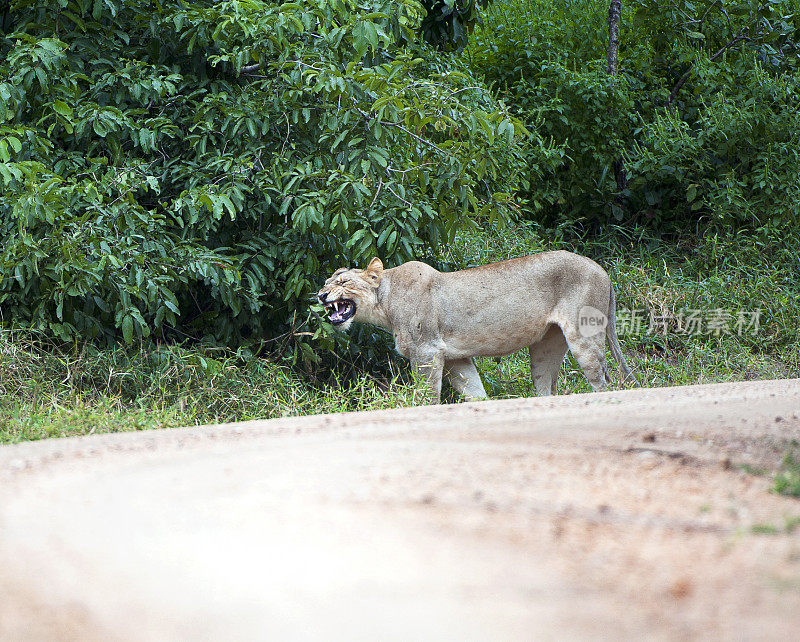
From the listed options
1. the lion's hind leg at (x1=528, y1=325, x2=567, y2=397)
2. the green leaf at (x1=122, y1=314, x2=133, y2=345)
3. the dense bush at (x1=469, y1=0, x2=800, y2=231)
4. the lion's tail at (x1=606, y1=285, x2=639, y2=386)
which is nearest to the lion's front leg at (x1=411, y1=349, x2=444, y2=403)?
the lion's hind leg at (x1=528, y1=325, x2=567, y2=397)

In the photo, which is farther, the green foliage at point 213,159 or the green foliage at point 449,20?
the green foliage at point 449,20

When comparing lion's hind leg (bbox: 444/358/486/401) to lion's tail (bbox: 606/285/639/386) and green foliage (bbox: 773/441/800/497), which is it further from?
green foliage (bbox: 773/441/800/497)

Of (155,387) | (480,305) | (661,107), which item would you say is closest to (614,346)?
(480,305)

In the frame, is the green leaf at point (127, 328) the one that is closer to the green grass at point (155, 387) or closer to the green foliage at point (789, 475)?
Answer: the green grass at point (155, 387)

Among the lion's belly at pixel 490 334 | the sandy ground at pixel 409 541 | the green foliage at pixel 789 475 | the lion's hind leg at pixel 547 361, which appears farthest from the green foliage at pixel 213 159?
the green foliage at pixel 789 475

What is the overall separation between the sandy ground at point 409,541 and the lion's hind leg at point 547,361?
460 cm

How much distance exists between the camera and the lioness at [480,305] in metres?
7.88

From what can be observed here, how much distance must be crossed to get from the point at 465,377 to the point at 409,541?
582 cm

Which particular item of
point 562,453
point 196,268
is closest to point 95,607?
point 562,453

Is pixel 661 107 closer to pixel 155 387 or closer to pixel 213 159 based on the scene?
pixel 213 159

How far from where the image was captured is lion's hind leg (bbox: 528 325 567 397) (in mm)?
8445

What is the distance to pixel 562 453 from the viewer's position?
3426 millimetres

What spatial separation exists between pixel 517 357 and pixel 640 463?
6.94 metres

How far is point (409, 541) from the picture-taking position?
2406 mm
